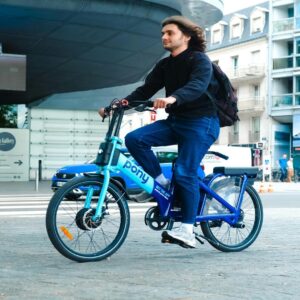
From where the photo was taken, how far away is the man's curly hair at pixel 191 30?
503 centimetres

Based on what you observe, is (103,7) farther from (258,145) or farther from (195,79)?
(258,145)

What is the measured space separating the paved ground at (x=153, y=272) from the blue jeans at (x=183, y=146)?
1.64ft

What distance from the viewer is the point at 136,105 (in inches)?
189

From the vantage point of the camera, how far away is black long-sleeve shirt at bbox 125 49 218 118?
15.9 ft

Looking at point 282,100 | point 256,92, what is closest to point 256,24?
point 256,92

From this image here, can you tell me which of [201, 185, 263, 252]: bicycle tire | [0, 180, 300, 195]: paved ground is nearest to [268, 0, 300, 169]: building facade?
[0, 180, 300, 195]: paved ground

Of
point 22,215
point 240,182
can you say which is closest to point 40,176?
point 22,215

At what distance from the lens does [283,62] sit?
51.3 metres

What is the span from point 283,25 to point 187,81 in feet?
159

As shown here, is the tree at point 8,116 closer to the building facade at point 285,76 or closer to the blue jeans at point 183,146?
the building facade at point 285,76

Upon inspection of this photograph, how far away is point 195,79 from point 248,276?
160 centimetres

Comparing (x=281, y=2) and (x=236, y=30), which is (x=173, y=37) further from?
(x=236, y=30)

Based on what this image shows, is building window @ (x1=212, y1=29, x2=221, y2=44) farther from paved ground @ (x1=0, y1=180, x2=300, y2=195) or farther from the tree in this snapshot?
paved ground @ (x1=0, y1=180, x2=300, y2=195)

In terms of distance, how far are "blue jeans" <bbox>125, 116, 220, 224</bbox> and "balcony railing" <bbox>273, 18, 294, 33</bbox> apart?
4783 centimetres
